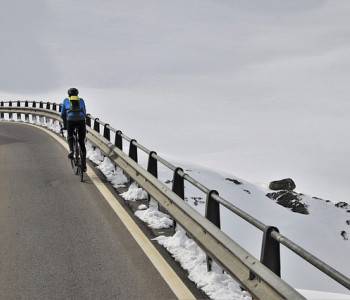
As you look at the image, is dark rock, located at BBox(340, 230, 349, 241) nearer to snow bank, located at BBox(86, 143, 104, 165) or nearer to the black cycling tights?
snow bank, located at BBox(86, 143, 104, 165)

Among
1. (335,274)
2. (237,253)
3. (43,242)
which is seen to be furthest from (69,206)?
(335,274)

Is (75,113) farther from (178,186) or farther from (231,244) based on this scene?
(231,244)

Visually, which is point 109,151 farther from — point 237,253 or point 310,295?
point 237,253

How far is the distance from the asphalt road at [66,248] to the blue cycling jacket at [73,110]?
1.46m

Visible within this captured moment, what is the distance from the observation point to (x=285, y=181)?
97.6 m

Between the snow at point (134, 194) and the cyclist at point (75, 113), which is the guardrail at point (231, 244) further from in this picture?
the cyclist at point (75, 113)

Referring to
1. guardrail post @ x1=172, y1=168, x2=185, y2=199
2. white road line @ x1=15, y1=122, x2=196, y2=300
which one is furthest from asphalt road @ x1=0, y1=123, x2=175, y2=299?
guardrail post @ x1=172, y1=168, x2=185, y2=199

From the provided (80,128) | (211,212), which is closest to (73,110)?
(80,128)

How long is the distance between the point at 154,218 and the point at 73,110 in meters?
4.54

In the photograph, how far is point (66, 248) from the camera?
7477 mm

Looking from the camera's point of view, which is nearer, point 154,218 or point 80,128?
point 154,218

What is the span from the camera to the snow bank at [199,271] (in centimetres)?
589

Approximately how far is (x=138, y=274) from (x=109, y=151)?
7236 millimetres

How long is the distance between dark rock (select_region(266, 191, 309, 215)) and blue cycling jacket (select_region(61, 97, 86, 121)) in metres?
76.2
